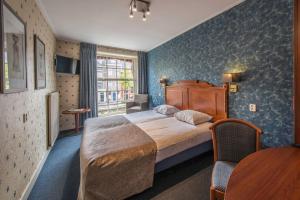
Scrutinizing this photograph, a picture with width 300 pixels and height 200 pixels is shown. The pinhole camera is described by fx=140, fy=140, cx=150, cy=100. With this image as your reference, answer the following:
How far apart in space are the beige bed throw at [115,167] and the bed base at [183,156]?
0.28 metres

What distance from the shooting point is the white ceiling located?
234 centimetres

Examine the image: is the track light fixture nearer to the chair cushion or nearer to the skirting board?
the chair cushion

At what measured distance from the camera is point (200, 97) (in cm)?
315

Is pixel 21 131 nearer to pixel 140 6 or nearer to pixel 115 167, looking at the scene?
pixel 115 167

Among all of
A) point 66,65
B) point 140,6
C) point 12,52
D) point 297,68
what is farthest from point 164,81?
point 12,52

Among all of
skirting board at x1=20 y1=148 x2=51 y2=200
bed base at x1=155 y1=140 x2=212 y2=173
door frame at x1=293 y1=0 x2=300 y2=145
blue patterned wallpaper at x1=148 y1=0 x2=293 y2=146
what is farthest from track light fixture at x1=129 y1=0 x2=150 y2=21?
skirting board at x1=20 y1=148 x2=51 y2=200

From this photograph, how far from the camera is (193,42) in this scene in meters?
3.30

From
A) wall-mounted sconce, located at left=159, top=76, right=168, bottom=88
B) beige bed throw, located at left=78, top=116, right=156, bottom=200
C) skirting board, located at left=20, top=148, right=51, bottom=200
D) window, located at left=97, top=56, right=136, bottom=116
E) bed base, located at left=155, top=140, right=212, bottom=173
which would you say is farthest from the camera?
window, located at left=97, top=56, right=136, bottom=116

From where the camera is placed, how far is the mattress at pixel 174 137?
6.36 feet

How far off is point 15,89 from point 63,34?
2839mm

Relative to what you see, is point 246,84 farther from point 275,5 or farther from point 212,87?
point 275,5

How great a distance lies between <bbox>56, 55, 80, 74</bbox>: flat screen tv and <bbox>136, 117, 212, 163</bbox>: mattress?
2.92 m

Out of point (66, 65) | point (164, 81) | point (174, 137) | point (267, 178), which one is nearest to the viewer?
point (267, 178)

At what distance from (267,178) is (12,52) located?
2357 millimetres
